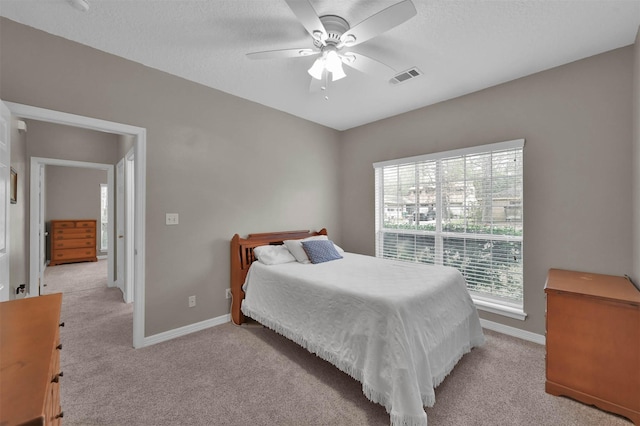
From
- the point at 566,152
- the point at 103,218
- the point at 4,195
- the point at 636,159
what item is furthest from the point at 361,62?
the point at 103,218

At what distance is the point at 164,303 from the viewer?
9.31 feet

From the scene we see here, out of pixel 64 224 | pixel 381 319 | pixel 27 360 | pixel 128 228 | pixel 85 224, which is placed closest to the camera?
pixel 27 360

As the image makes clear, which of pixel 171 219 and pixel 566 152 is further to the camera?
pixel 171 219

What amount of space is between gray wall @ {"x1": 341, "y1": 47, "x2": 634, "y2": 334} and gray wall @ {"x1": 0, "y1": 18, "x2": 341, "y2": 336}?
2.33 meters

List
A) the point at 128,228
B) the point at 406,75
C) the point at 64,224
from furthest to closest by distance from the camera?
the point at 64,224
the point at 128,228
the point at 406,75

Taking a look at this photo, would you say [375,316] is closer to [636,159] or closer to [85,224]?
[636,159]

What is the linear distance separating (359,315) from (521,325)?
2.02m

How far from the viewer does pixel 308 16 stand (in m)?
1.66

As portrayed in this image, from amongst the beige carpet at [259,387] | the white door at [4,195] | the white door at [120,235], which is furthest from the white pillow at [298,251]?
the white door at [120,235]

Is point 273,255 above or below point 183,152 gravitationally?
below

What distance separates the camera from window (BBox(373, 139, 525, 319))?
296 cm

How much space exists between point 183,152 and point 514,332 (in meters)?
3.95

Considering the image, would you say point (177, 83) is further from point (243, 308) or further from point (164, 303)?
point (243, 308)

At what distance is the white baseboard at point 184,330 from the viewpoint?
273 cm
